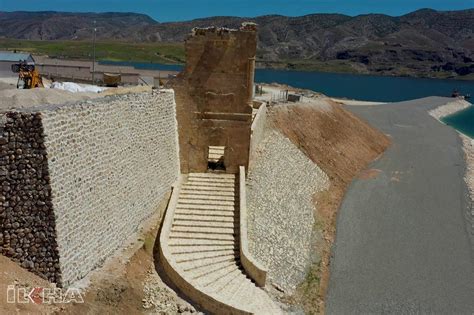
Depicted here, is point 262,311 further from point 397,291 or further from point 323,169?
point 323,169

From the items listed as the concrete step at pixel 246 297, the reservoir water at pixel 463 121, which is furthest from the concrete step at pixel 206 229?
the reservoir water at pixel 463 121

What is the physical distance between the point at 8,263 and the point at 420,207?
20.0 meters

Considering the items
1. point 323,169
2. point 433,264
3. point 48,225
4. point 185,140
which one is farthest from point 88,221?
point 323,169

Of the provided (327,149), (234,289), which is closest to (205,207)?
(234,289)

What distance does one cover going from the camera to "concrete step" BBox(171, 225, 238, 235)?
16.0 meters

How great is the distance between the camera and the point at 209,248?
15.5 metres

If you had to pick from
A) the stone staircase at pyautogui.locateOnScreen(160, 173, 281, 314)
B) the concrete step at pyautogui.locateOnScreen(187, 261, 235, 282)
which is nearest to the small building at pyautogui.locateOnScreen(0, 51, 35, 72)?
the stone staircase at pyautogui.locateOnScreen(160, 173, 281, 314)

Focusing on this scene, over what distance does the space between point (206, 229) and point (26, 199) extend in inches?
276

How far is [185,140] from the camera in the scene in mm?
19281

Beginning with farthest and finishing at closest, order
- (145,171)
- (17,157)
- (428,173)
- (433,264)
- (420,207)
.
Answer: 1. (428,173)
2. (420,207)
3. (433,264)
4. (145,171)
5. (17,157)

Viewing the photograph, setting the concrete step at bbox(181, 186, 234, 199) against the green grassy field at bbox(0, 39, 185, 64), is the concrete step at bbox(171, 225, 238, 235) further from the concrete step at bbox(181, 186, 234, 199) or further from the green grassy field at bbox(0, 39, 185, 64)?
the green grassy field at bbox(0, 39, 185, 64)

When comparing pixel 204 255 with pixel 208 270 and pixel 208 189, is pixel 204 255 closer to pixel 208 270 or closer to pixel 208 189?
pixel 208 270

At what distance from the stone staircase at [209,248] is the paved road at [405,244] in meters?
3.53

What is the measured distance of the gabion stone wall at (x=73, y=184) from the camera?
10602 mm
